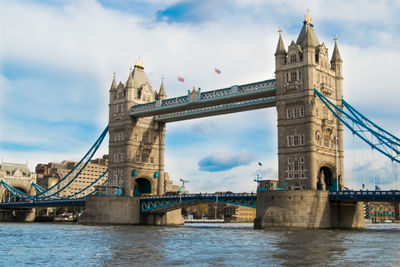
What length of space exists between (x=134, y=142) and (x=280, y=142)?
30655mm

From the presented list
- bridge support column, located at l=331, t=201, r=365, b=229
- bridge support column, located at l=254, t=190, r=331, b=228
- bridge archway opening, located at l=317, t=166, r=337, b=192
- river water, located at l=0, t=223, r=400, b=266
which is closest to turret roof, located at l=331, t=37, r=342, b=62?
bridge archway opening, located at l=317, t=166, r=337, b=192

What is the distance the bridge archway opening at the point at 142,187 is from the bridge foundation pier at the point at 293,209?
3356cm

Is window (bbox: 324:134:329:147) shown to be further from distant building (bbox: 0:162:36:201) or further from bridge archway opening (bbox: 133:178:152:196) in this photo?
distant building (bbox: 0:162:36:201)

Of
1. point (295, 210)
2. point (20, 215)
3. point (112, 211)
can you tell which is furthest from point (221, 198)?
point (20, 215)

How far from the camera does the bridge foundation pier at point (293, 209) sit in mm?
63812

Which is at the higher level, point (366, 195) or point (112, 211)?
point (366, 195)

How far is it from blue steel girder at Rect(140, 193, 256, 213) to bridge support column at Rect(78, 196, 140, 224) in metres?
2.15

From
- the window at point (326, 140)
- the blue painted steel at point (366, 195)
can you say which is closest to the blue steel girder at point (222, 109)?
the window at point (326, 140)

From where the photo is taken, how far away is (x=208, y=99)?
8100 cm

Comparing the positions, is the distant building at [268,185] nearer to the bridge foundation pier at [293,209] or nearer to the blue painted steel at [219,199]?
the blue painted steel at [219,199]

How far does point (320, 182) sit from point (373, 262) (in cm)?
3783

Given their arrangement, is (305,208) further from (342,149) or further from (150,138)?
(150,138)

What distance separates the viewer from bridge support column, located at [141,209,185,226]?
91062mm

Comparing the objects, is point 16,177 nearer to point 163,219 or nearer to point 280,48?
point 163,219
